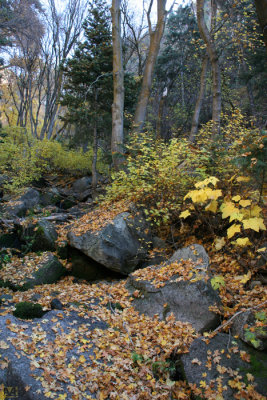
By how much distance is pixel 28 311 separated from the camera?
13.6 feet

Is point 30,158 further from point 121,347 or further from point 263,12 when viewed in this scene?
point 263,12

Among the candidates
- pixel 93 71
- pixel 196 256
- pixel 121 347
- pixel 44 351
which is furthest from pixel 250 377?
pixel 93 71

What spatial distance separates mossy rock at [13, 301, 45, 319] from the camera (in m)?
4.09

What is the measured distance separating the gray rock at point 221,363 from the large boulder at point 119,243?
2.65 metres

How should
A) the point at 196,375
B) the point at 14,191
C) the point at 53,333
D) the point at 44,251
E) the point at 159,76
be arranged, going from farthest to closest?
the point at 159,76, the point at 14,191, the point at 44,251, the point at 53,333, the point at 196,375

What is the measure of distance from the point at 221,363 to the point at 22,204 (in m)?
8.39

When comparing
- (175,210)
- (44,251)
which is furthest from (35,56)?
(175,210)

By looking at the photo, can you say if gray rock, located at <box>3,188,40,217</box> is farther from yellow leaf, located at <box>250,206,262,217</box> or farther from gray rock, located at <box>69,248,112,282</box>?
yellow leaf, located at <box>250,206,262,217</box>

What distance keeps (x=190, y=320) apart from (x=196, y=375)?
0.87 metres

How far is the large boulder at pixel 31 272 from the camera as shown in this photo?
583 centimetres

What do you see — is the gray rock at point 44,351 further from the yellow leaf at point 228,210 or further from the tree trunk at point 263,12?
the tree trunk at point 263,12

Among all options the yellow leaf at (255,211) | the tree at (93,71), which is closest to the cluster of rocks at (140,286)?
the yellow leaf at (255,211)

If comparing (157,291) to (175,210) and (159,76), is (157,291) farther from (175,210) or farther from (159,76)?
(159,76)

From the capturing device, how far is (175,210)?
6.14m
